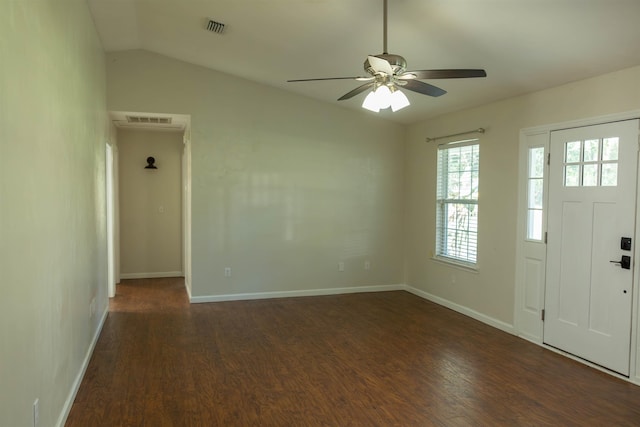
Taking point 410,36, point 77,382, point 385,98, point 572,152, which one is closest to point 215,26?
point 410,36

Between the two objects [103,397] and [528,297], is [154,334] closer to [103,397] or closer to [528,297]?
[103,397]

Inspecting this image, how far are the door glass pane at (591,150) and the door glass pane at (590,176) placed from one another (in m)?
0.07

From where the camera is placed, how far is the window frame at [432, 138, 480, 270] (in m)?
5.24

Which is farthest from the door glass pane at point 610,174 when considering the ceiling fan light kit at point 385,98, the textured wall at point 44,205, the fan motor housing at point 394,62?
the textured wall at point 44,205

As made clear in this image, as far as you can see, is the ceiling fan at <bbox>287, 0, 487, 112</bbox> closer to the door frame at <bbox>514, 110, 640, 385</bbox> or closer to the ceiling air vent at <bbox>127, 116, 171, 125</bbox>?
the door frame at <bbox>514, 110, 640, 385</bbox>

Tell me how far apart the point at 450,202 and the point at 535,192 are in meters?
1.39

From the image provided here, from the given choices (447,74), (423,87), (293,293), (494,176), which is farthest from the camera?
(293,293)

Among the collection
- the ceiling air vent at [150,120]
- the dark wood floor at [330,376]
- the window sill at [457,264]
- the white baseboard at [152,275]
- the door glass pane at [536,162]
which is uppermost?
the ceiling air vent at [150,120]

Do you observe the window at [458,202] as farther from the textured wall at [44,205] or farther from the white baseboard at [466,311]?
the textured wall at [44,205]

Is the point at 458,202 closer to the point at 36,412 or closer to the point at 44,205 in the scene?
the point at 44,205

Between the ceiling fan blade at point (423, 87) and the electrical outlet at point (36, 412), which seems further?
the ceiling fan blade at point (423, 87)

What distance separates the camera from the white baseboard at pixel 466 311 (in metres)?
4.71

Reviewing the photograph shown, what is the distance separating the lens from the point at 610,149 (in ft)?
12.0

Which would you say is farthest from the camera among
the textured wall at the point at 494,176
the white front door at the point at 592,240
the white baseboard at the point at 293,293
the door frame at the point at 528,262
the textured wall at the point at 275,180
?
the white baseboard at the point at 293,293
